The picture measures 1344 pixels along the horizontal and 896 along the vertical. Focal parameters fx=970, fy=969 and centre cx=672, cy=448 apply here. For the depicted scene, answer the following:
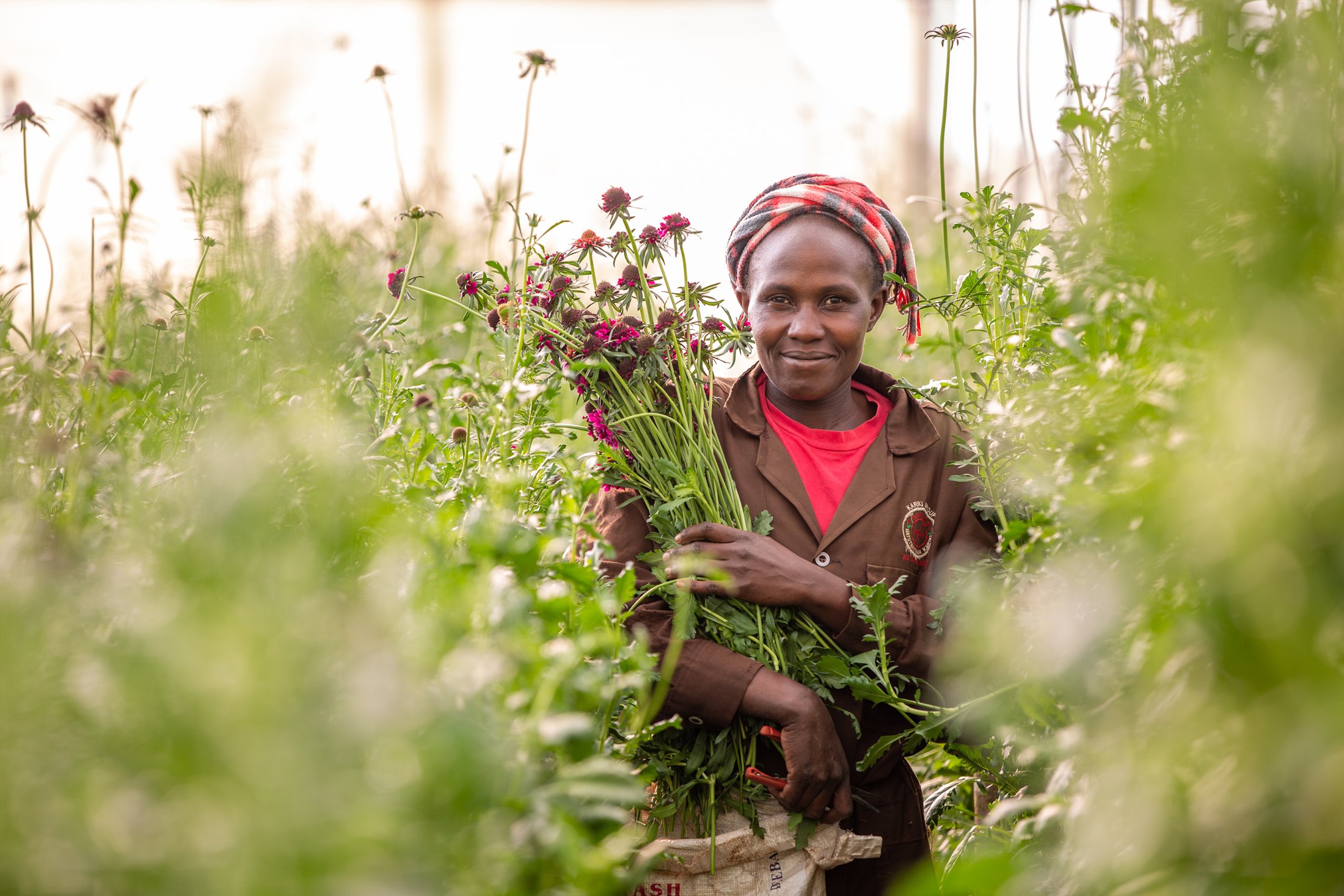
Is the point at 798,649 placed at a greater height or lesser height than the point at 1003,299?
lesser

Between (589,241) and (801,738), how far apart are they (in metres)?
1.02

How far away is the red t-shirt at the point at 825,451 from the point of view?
7.11ft

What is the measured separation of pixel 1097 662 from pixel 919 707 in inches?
37.9

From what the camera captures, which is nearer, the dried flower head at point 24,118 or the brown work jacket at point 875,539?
the dried flower head at point 24,118

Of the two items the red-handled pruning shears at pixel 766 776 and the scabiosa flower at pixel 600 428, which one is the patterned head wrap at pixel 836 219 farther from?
the red-handled pruning shears at pixel 766 776

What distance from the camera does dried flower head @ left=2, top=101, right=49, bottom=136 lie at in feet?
5.63

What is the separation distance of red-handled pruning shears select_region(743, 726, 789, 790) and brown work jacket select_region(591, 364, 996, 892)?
10cm

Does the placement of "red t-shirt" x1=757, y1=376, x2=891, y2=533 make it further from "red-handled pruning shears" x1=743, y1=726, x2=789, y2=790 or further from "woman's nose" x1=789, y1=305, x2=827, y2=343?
"red-handled pruning shears" x1=743, y1=726, x2=789, y2=790

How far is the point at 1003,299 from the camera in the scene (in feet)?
6.25

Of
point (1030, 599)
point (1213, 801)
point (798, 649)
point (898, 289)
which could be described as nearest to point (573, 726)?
point (1213, 801)

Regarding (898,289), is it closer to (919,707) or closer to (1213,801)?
(919,707)

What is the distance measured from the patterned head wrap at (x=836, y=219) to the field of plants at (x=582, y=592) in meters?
0.52

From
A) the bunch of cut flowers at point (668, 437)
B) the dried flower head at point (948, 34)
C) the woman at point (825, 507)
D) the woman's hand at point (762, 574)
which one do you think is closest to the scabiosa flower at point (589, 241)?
the bunch of cut flowers at point (668, 437)

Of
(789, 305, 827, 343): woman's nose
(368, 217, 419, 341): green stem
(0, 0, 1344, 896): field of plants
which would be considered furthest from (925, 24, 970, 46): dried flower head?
(368, 217, 419, 341): green stem
